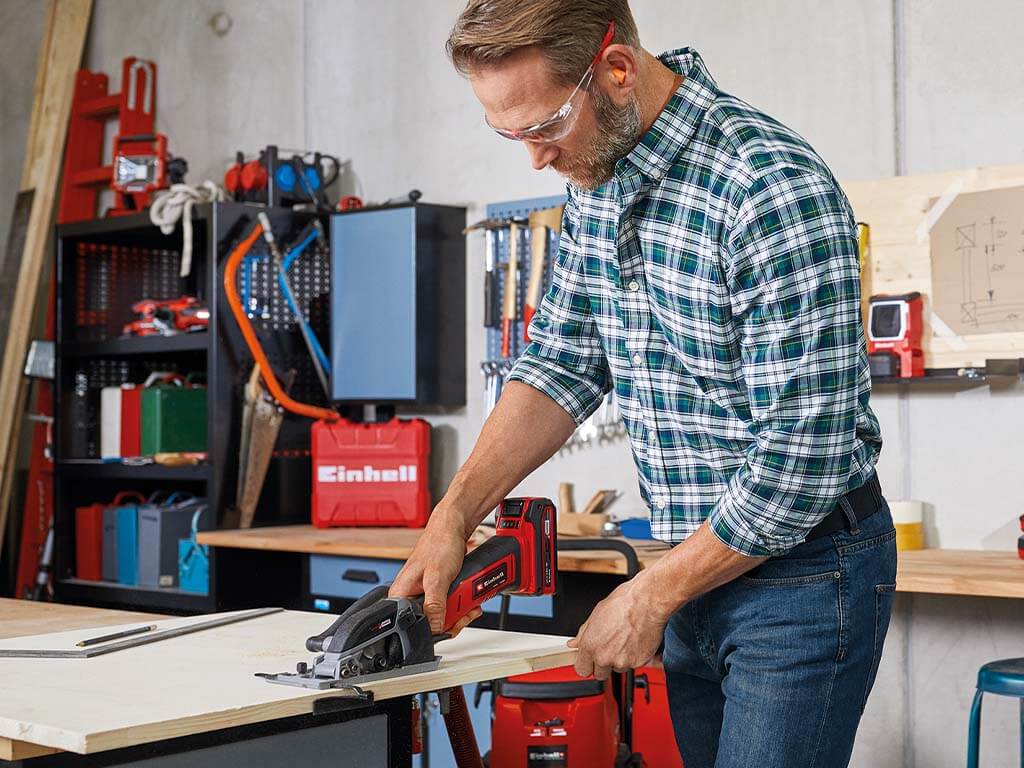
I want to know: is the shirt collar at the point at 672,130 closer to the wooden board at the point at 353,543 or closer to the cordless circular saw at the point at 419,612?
the cordless circular saw at the point at 419,612

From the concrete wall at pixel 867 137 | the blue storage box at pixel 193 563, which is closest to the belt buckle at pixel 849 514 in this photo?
the concrete wall at pixel 867 137

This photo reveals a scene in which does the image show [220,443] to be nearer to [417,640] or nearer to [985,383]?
[985,383]

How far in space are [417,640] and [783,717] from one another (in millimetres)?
453

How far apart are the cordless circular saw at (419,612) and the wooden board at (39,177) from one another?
3987mm

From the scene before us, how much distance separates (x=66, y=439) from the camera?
15.9 feet

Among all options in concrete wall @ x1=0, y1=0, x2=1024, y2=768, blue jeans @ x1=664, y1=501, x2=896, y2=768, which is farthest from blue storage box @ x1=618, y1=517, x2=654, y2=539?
blue jeans @ x1=664, y1=501, x2=896, y2=768

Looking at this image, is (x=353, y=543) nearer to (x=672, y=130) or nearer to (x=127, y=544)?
(x=127, y=544)

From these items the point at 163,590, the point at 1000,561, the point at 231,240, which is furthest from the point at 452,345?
the point at 1000,561

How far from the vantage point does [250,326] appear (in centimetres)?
427

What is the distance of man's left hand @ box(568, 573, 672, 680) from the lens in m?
1.55

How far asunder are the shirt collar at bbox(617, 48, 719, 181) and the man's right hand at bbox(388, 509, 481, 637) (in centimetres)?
53

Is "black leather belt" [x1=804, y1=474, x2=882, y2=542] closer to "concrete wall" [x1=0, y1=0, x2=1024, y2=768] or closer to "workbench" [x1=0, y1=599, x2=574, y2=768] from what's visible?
"workbench" [x1=0, y1=599, x2=574, y2=768]

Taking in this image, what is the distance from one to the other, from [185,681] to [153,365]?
365 cm

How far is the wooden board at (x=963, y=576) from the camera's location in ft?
9.02
